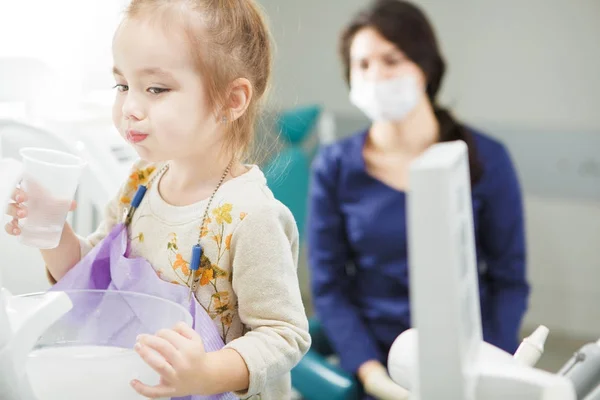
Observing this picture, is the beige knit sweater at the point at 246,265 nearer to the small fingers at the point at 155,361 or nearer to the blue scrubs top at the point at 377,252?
the small fingers at the point at 155,361

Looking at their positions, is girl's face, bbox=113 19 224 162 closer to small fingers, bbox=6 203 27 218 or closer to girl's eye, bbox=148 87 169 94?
girl's eye, bbox=148 87 169 94

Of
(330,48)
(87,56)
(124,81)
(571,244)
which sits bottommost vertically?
(571,244)

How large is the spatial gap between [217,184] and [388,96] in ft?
3.15

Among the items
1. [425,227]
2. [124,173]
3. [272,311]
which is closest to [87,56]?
[124,173]

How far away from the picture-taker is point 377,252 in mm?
1775

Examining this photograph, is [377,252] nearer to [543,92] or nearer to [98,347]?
[98,347]

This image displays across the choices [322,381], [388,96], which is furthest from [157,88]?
[322,381]

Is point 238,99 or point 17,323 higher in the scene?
point 238,99

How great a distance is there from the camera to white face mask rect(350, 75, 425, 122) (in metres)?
1.77

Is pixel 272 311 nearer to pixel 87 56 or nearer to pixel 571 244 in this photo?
pixel 87 56

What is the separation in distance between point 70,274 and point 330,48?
2.27 m

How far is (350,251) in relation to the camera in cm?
190

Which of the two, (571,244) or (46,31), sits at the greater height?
(46,31)

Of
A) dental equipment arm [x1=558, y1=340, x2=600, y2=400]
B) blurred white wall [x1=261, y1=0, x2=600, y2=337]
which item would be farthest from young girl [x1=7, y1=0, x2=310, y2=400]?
blurred white wall [x1=261, y1=0, x2=600, y2=337]
